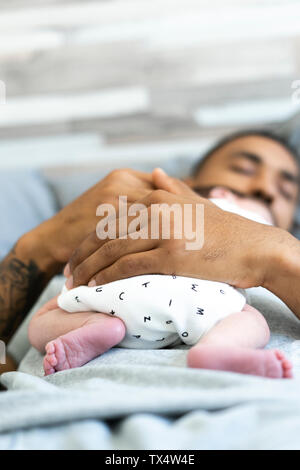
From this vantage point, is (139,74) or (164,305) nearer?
(164,305)

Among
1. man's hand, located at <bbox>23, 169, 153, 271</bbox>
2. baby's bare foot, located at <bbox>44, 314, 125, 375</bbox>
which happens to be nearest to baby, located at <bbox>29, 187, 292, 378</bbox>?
baby's bare foot, located at <bbox>44, 314, 125, 375</bbox>

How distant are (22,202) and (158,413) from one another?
1308mm

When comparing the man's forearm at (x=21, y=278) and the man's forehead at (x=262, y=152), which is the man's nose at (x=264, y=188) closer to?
the man's forehead at (x=262, y=152)

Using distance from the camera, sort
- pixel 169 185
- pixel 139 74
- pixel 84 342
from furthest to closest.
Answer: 1. pixel 139 74
2. pixel 169 185
3. pixel 84 342

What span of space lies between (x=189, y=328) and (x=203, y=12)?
4.99 feet

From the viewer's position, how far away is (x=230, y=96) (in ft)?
6.81

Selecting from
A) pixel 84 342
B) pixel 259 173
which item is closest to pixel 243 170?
pixel 259 173

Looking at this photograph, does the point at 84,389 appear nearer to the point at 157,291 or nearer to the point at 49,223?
the point at 157,291

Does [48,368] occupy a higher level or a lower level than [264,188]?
lower

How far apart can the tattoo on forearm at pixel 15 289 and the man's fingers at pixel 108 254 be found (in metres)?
0.25

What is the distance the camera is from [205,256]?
914 mm

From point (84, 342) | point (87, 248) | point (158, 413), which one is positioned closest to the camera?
point (158, 413)

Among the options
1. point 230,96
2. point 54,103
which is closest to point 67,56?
point 54,103

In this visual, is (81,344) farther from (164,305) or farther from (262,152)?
(262,152)
